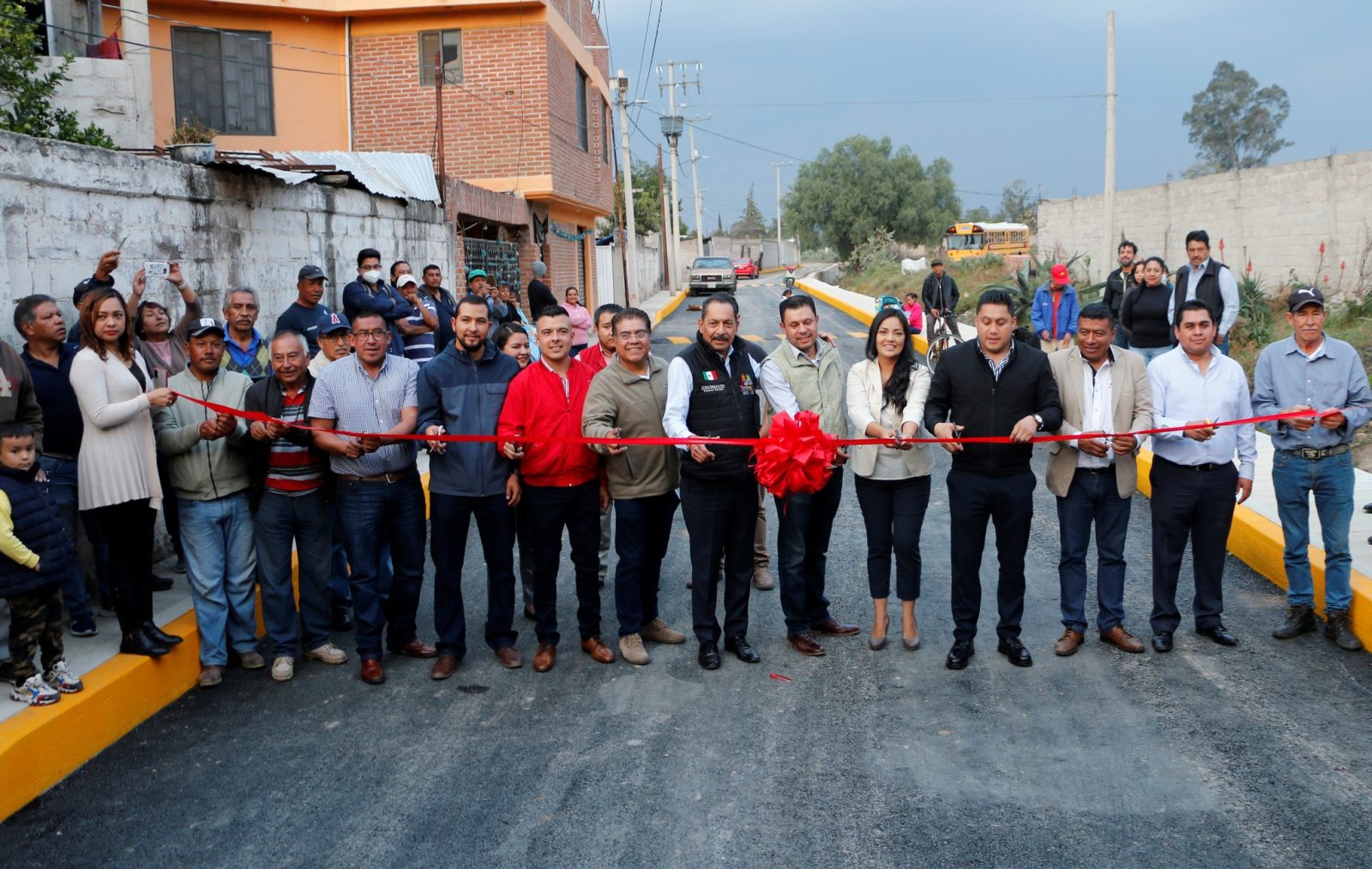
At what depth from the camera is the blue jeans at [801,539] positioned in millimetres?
6195

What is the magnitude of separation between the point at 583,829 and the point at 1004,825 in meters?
1.53

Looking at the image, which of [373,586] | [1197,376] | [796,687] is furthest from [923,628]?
[373,586]

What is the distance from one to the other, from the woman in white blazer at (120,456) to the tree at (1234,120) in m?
83.2

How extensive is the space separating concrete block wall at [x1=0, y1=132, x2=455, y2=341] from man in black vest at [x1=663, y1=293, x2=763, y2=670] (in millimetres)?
3952

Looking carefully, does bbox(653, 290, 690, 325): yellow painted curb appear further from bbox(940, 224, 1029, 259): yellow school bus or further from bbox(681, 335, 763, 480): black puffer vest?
bbox(681, 335, 763, 480): black puffer vest

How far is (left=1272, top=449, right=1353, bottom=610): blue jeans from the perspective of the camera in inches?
238

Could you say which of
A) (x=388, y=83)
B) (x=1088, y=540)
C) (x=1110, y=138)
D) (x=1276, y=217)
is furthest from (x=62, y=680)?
(x=1110, y=138)

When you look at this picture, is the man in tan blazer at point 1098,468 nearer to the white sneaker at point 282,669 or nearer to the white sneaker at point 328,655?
the white sneaker at point 328,655

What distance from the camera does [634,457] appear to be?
6066 millimetres

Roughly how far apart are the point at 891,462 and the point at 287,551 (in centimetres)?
323

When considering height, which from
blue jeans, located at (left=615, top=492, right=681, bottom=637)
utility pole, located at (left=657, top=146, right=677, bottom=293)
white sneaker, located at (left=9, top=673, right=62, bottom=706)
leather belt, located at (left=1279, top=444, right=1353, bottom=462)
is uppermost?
utility pole, located at (left=657, top=146, right=677, bottom=293)

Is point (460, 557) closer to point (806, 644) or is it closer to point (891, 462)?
point (806, 644)

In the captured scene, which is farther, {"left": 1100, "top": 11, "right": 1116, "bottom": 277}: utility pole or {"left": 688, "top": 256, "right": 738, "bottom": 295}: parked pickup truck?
{"left": 688, "top": 256, "right": 738, "bottom": 295}: parked pickup truck

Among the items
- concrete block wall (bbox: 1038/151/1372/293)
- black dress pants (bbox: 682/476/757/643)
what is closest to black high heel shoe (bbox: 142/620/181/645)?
black dress pants (bbox: 682/476/757/643)
